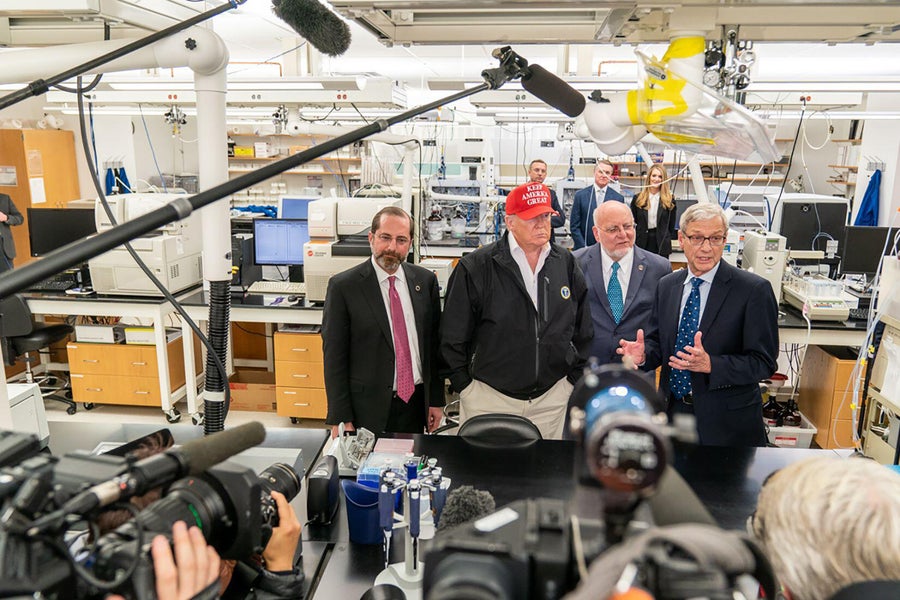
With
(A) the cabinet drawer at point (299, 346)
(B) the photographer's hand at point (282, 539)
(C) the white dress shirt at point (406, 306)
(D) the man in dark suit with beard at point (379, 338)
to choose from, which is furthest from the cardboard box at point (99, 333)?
(B) the photographer's hand at point (282, 539)

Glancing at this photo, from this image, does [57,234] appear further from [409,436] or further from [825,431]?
[825,431]

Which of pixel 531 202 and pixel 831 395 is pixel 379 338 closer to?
pixel 531 202

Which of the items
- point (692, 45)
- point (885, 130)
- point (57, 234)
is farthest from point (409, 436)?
point (885, 130)

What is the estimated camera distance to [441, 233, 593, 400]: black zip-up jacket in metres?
2.53

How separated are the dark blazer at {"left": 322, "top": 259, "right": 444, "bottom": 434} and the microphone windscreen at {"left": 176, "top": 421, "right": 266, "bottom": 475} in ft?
5.78

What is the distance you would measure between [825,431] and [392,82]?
322 cm

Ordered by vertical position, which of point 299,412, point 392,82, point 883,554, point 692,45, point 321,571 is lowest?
point 299,412

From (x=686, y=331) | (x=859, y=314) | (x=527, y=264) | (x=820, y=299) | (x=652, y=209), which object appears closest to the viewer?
(x=686, y=331)

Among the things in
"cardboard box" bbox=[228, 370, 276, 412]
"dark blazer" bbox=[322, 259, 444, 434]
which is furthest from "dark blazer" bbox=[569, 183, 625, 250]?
"dark blazer" bbox=[322, 259, 444, 434]

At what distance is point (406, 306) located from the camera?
2.68 meters

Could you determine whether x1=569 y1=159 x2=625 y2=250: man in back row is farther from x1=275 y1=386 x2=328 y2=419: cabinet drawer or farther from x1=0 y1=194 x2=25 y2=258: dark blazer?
x1=0 y1=194 x2=25 y2=258: dark blazer

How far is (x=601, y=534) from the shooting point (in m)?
0.60

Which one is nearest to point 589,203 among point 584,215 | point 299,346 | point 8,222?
point 584,215

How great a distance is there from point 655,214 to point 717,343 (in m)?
3.30
